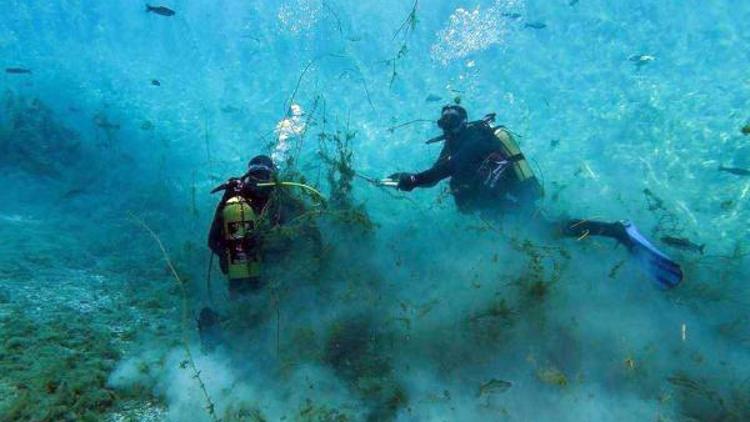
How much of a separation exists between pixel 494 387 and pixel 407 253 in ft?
9.79

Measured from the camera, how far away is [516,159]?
19.4 feet

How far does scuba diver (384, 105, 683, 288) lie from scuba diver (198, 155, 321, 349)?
5.15 feet

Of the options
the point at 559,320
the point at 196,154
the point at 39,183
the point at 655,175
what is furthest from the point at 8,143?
the point at 655,175

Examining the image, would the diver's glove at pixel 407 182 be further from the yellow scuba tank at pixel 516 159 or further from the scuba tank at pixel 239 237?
the scuba tank at pixel 239 237

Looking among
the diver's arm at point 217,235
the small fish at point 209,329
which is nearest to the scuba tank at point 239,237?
the diver's arm at point 217,235

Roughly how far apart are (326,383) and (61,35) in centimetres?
3839

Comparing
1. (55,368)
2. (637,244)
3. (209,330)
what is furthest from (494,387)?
(55,368)

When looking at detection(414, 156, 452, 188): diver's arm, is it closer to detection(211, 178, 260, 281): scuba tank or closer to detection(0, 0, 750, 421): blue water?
detection(0, 0, 750, 421): blue water

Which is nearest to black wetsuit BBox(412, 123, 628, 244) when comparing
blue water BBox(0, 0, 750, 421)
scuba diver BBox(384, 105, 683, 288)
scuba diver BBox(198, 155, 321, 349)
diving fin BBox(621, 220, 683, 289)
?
scuba diver BBox(384, 105, 683, 288)

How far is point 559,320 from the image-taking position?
4.62 meters

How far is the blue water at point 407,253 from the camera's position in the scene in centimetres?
384

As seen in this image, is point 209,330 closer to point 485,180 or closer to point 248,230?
point 248,230

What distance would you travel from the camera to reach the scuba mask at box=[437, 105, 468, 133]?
577cm

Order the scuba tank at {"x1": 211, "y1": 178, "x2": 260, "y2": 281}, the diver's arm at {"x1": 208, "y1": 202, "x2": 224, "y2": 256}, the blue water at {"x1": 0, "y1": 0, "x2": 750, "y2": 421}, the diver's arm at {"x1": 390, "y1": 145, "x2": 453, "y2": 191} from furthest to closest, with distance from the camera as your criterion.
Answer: the diver's arm at {"x1": 390, "y1": 145, "x2": 453, "y2": 191}
the diver's arm at {"x1": 208, "y1": 202, "x2": 224, "y2": 256}
the scuba tank at {"x1": 211, "y1": 178, "x2": 260, "y2": 281}
the blue water at {"x1": 0, "y1": 0, "x2": 750, "y2": 421}
